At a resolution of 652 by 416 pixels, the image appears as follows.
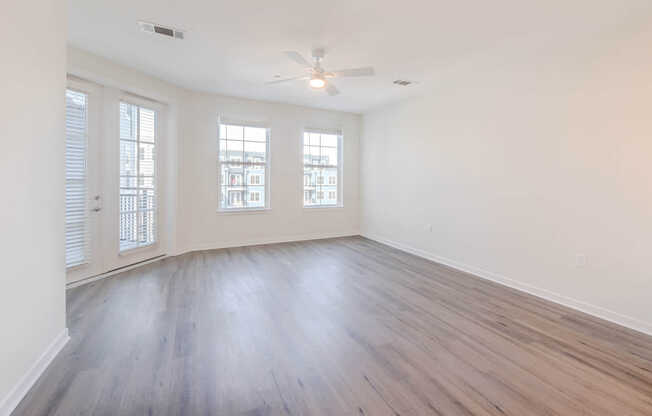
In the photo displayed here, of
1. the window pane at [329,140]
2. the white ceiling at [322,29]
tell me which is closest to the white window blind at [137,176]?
the white ceiling at [322,29]

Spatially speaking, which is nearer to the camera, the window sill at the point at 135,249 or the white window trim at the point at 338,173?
the window sill at the point at 135,249

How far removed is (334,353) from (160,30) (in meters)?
3.36

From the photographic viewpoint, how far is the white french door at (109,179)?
3572 mm

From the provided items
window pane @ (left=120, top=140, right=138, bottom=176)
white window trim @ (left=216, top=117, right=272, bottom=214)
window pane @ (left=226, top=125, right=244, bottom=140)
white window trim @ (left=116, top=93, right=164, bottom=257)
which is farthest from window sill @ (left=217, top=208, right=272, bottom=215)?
window pane @ (left=120, top=140, right=138, bottom=176)

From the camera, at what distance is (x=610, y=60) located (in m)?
2.83

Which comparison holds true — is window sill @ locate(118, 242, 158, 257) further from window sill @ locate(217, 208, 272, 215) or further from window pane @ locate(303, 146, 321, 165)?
window pane @ locate(303, 146, 321, 165)

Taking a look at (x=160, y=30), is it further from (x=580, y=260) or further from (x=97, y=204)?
(x=580, y=260)

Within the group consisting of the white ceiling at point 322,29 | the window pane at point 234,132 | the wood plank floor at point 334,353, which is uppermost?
the white ceiling at point 322,29

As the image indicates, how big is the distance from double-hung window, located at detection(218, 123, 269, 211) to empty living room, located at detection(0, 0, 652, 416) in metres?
0.05

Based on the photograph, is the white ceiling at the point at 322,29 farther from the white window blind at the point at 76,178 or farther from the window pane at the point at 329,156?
the window pane at the point at 329,156

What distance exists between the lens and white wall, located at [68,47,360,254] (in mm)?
4859

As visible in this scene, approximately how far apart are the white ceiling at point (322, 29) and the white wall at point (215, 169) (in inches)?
23.6

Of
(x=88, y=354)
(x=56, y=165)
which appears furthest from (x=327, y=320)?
(x=56, y=165)

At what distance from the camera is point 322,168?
655 centimetres
